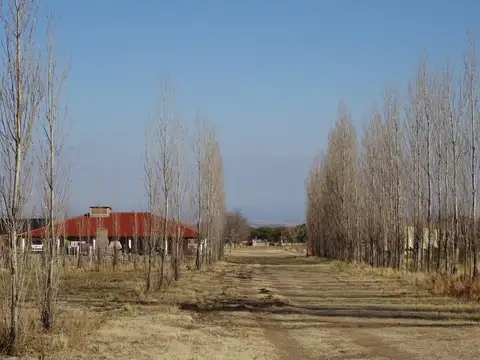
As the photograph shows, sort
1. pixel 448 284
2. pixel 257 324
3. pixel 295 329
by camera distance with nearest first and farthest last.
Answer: pixel 295 329 → pixel 257 324 → pixel 448 284

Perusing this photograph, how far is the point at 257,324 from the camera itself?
1566 cm

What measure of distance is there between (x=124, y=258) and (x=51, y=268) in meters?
29.0

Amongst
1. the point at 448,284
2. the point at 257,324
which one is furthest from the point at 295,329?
the point at 448,284

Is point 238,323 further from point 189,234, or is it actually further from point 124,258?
point 189,234

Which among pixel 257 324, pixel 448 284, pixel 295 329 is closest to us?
pixel 295 329

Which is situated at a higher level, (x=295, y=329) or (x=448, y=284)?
(x=448, y=284)

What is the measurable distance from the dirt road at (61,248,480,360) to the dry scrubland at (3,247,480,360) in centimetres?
2

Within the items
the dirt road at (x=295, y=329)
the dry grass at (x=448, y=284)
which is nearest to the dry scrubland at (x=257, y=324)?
the dirt road at (x=295, y=329)

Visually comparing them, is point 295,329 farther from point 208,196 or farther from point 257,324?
point 208,196

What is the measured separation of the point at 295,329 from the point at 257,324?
1.09 m

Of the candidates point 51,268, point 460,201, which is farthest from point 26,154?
point 460,201

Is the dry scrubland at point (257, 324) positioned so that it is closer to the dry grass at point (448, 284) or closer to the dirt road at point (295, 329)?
the dirt road at point (295, 329)

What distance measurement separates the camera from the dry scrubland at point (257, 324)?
11.4 m

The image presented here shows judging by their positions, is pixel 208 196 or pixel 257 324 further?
pixel 208 196
